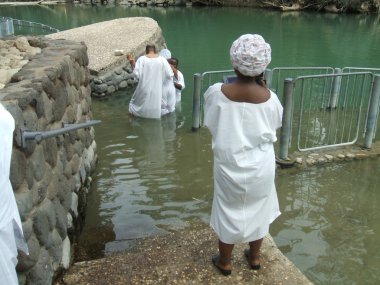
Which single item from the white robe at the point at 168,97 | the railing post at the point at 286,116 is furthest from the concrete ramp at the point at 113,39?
the railing post at the point at 286,116

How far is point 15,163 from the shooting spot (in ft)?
8.59

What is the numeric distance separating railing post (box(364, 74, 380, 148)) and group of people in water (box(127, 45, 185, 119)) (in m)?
3.49

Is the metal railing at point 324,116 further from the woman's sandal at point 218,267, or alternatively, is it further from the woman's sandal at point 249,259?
the woman's sandal at point 218,267

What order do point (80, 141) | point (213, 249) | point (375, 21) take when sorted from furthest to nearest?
1. point (375, 21)
2. point (80, 141)
3. point (213, 249)

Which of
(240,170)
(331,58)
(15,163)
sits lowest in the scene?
(331,58)

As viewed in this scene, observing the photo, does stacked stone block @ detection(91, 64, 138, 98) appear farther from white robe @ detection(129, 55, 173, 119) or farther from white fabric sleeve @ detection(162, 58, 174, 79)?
white fabric sleeve @ detection(162, 58, 174, 79)

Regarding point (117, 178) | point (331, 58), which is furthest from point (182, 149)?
point (331, 58)

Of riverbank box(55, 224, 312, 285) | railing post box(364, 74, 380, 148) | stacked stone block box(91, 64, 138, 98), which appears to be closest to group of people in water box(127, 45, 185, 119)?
stacked stone block box(91, 64, 138, 98)

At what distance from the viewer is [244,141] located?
3010 millimetres

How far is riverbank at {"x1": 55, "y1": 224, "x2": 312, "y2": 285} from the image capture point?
3352 mm

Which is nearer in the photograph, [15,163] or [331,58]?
[15,163]

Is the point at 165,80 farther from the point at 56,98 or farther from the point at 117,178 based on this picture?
the point at 56,98

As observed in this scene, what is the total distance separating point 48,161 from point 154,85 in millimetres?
4748

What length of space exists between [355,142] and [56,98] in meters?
4.56
